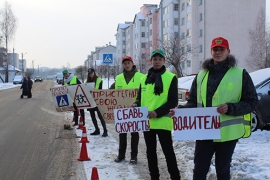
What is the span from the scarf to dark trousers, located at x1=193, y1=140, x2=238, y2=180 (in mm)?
1134

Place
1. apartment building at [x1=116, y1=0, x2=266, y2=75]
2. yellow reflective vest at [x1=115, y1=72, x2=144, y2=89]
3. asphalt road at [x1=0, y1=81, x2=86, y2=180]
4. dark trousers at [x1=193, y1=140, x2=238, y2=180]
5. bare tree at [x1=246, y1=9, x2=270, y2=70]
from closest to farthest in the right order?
dark trousers at [x1=193, y1=140, x2=238, y2=180], asphalt road at [x1=0, y1=81, x2=86, y2=180], yellow reflective vest at [x1=115, y1=72, x2=144, y2=89], bare tree at [x1=246, y1=9, x2=270, y2=70], apartment building at [x1=116, y1=0, x2=266, y2=75]

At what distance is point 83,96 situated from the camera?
9.41m

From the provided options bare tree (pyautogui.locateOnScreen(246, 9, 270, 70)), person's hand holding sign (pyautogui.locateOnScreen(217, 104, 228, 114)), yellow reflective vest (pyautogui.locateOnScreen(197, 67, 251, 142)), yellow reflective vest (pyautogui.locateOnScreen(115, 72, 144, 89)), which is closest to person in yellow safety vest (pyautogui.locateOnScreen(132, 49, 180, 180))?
yellow reflective vest (pyautogui.locateOnScreen(197, 67, 251, 142))

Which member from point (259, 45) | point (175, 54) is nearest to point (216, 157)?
point (175, 54)

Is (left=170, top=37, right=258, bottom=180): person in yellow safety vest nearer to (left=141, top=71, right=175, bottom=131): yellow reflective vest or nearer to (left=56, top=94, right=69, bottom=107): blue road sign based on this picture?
(left=141, top=71, right=175, bottom=131): yellow reflective vest

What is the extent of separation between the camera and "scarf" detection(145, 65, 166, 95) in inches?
189

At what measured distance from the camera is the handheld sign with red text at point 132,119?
5.09 meters

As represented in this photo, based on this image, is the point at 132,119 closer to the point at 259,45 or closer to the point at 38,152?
the point at 38,152

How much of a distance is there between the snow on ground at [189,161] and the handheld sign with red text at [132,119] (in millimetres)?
898

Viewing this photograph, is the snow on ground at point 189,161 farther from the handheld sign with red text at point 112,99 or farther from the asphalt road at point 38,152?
the handheld sign with red text at point 112,99

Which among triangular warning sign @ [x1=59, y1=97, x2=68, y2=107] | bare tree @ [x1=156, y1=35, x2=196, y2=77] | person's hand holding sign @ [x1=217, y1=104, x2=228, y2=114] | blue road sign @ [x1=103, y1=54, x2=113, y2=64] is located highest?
bare tree @ [x1=156, y1=35, x2=196, y2=77]

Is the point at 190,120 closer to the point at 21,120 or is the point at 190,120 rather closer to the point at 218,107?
the point at 218,107

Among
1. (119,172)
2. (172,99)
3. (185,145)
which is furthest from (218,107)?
(185,145)

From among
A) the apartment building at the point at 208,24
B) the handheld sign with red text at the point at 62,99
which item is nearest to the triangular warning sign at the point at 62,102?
the handheld sign with red text at the point at 62,99
